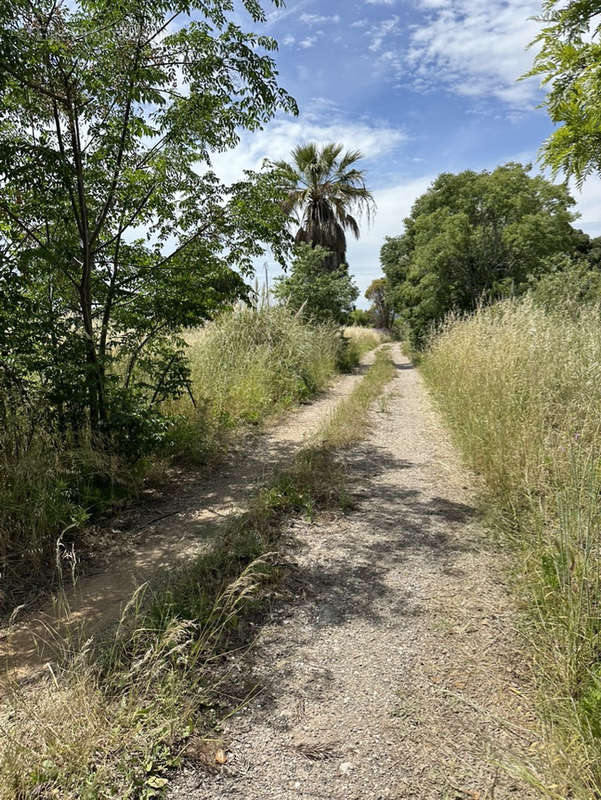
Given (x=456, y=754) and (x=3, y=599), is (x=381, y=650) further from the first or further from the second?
(x=3, y=599)

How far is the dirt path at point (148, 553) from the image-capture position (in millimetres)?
2387

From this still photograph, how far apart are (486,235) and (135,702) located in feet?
50.8

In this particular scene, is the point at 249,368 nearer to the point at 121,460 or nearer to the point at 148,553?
the point at 121,460

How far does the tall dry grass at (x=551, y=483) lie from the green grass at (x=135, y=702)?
1273 mm

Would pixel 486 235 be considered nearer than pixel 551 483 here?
No

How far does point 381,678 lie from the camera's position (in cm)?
204

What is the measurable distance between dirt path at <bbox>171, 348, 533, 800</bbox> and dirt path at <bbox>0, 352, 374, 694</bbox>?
2.86ft

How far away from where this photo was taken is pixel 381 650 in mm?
2221

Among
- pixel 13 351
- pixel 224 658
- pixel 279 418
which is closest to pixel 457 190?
pixel 279 418

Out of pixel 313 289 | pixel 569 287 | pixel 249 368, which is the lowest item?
pixel 249 368

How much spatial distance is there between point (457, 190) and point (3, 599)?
1706 cm

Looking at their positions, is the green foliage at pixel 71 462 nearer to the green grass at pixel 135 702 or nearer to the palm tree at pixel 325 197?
the green grass at pixel 135 702

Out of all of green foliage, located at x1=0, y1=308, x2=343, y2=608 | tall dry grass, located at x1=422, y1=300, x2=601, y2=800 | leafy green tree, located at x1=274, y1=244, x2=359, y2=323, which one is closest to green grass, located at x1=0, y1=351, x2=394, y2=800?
green foliage, located at x1=0, y1=308, x2=343, y2=608

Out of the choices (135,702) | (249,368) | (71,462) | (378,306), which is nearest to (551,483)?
(135,702)
